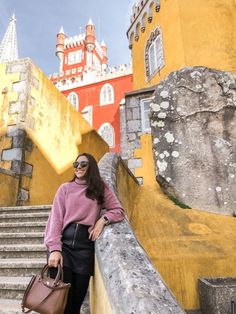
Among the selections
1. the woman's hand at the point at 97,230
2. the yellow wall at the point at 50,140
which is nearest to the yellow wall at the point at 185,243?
the woman's hand at the point at 97,230

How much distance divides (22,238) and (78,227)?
7.40 feet

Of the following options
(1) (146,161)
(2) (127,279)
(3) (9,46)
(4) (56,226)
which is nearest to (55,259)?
(4) (56,226)

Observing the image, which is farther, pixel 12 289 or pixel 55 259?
pixel 12 289

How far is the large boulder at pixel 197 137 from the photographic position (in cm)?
480

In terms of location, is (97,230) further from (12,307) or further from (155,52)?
(155,52)

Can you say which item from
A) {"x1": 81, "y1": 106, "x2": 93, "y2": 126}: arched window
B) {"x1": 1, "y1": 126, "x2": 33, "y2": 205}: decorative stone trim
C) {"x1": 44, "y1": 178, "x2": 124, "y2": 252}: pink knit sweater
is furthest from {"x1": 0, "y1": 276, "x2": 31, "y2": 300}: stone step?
{"x1": 81, "y1": 106, "x2": 93, "y2": 126}: arched window

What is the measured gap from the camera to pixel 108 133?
25.5m

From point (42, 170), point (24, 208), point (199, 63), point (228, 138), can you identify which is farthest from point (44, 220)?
point (199, 63)

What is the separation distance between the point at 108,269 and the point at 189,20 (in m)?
9.69

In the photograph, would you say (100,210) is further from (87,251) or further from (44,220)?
(44,220)

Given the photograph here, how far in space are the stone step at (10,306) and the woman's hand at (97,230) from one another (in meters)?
1.11

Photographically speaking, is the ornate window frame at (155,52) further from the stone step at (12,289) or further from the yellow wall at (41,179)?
the stone step at (12,289)

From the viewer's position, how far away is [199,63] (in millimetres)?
8953

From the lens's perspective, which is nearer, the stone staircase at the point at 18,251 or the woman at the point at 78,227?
the woman at the point at 78,227
